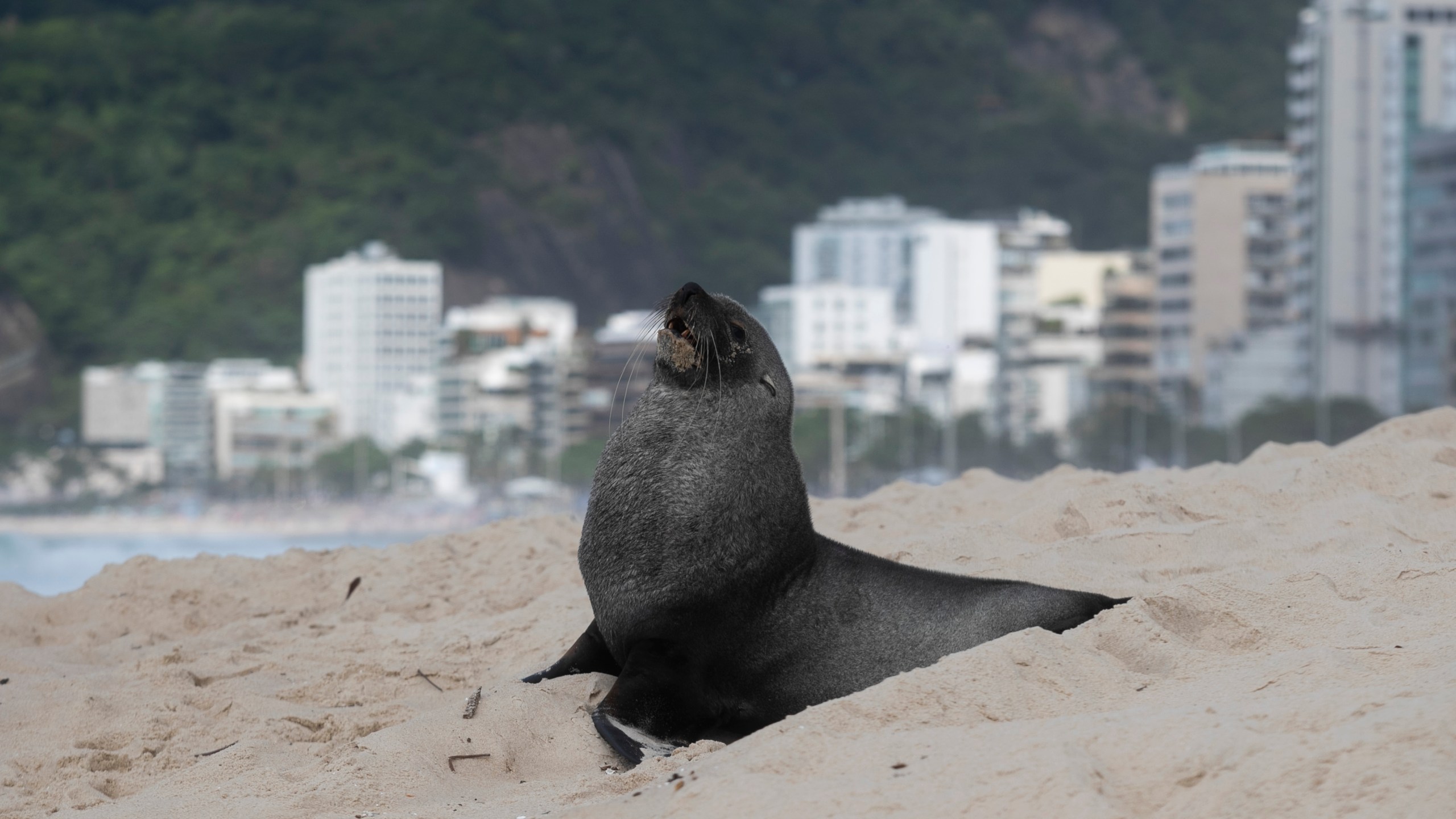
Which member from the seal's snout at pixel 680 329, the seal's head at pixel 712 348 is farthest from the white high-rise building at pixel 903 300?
the seal's snout at pixel 680 329

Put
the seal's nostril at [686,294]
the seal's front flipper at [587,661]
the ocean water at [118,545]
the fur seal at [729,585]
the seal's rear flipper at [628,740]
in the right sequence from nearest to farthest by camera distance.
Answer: the seal's rear flipper at [628,740]
the fur seal at [729,585]
the seal's nostril at [686,294]
the seal's front flipper at [587,661]
the ocean water at [118,545]

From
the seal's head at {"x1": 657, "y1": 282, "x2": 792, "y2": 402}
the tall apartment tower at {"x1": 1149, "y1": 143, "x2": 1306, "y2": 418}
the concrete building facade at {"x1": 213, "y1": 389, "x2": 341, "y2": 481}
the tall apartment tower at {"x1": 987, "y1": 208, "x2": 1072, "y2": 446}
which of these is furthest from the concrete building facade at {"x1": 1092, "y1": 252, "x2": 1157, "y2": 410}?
the seal's head at {"x1": 657, "y1": 282, "x2": 792, "y2": 402}

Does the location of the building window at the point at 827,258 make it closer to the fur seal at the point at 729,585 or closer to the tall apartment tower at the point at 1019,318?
the tall apartment tower at the point at 1019,318

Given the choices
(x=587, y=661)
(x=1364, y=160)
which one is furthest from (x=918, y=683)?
(x=1364, y=160)

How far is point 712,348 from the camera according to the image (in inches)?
147

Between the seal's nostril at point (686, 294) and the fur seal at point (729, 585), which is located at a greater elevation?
the seal's nostril at point (686, 294)

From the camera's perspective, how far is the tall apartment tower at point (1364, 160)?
2261 inches

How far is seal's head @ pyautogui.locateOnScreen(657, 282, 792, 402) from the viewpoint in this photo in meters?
3.66

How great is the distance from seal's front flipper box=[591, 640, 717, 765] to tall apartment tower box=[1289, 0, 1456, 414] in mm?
58551

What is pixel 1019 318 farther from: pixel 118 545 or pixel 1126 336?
pixel 118 545

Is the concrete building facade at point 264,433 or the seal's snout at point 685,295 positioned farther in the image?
the concrete building facade at point 264,433

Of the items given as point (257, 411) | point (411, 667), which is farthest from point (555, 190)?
point (411, 667)

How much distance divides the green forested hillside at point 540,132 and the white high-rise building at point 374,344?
2.49m

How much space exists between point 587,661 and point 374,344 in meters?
81.1
